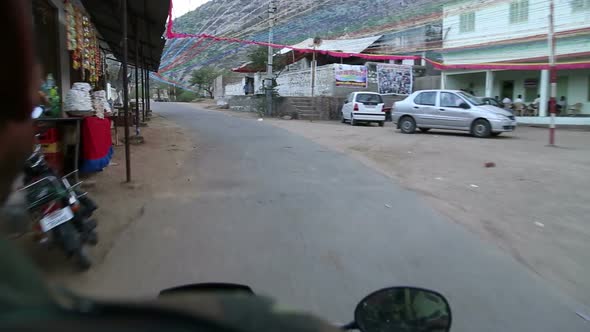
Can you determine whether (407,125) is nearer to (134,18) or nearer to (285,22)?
(134,18)

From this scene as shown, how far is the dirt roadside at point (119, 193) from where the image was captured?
3783mm

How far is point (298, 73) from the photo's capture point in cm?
3089

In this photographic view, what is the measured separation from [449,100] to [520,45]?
9884mm

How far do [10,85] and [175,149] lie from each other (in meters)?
10.2

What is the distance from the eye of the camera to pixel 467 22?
81.9 ft

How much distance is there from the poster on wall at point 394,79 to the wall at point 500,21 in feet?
9.09

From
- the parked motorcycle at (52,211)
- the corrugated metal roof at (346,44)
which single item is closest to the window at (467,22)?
the corrugated metal roof at (346,44)

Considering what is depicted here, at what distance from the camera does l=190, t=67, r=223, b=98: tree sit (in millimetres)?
59812

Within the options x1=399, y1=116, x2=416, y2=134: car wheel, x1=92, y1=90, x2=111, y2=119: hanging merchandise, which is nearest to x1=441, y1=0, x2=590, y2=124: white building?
x1=399, y1=116, x2=416, y2=134: car wheel

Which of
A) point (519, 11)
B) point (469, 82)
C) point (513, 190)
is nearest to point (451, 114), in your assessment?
point (513, 190)

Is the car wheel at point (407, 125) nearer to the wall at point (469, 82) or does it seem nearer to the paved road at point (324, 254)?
the paved road at point (324, 254)

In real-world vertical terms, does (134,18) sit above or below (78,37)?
above

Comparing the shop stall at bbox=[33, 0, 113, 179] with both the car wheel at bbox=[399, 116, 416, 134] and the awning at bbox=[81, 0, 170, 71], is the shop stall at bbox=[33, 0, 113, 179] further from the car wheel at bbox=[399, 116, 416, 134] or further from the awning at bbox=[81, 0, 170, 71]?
the car wheel at bbox=[399, 116, 416, 134]

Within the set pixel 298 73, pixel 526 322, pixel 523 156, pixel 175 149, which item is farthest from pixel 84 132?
pixel 298 73
